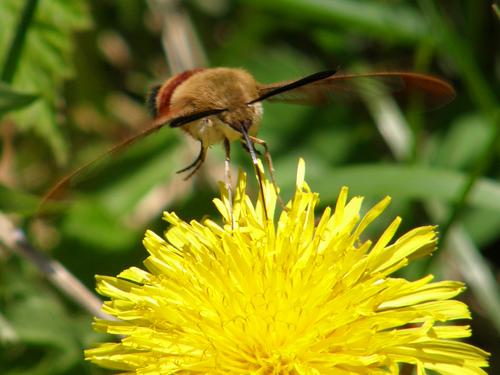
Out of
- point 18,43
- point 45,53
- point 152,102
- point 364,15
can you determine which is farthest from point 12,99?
point 364,15

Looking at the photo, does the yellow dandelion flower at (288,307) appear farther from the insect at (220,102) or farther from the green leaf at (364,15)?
the green leaf at (364,15)

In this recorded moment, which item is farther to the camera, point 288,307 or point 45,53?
point 45,53

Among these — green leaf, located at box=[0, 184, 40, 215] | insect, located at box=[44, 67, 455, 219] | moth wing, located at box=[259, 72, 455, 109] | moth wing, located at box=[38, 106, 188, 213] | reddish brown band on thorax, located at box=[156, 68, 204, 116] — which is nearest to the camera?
moth wing, located at box=[38, 106, 188, 213]

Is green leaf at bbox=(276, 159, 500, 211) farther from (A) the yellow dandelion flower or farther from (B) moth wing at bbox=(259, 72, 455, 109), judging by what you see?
(A) the yellow dandelion flower

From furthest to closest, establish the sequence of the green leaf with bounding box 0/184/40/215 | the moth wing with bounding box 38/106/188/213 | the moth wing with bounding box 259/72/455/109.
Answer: the green leaf with bounding box 0/184/40/215, the moth wing with bounding box 259/72/455/109, the moth wing with bounding box 38/106/188/213

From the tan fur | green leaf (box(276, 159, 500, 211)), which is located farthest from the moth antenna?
green leaf (box(276, 159, 500, 211))

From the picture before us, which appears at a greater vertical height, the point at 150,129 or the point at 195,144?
the point at 195,144

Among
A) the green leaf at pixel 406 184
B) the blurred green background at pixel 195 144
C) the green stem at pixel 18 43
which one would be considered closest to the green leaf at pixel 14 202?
the blurred green background at pixel 195 144

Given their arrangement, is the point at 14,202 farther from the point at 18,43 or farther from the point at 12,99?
the point at 18,43
